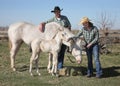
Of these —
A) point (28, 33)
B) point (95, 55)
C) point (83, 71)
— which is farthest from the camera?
point (28, 33)

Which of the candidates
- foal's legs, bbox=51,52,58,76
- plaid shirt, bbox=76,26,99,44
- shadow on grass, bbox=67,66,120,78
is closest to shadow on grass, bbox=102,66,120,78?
shadow on grass, bbox=67,66,120,78

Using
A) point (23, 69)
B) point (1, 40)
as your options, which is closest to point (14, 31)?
point (23, 69)

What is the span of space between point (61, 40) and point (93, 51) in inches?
39.8

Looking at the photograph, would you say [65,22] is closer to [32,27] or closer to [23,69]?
[32,27]

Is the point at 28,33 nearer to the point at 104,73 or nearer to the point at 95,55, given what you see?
the point at 95,55

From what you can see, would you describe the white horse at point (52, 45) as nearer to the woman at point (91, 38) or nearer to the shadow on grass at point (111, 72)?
the woman at point (91, 38)

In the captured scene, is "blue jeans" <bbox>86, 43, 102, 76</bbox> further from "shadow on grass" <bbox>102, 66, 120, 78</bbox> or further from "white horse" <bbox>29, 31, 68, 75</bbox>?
"white horse" <bbox>29, 31, 68, 75</bbox>

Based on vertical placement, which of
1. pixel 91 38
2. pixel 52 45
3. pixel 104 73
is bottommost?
pixel 104 73

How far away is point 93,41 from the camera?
921 cm

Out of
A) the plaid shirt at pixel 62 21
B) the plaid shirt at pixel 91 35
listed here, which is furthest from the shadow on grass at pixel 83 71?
the plaid shirt at pixel 62 21

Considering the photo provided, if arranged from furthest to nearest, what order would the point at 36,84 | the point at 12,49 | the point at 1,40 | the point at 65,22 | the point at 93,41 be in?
1. the point at 1,40
2. the point at 12,49
3. the point at 65,22
4. the point at 93,41
5. the point at 36,84

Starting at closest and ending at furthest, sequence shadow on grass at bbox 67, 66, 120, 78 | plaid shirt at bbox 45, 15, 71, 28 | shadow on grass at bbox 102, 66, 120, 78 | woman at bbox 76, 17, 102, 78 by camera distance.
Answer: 1. woman at bbox 76, 17, 102, 78
2. shadow on grass at bbox 67, 66, 120, 78
3. shadow on grass at bbox 102, 66, 120, 78
4. plaid shirt at bbox 45, 15, 71, 28

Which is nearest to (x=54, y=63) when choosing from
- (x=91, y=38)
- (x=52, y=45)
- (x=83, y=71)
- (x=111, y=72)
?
(x=52, y=45)

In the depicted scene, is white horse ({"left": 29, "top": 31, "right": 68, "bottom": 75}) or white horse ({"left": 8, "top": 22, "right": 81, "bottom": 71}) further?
white horse ({"left": 8, "top": 22, "right": 81, "bottom": 71})
